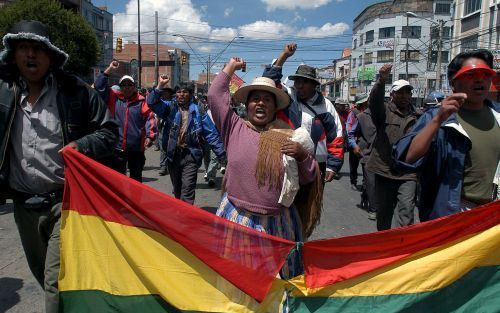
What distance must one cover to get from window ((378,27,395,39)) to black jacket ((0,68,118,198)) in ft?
243

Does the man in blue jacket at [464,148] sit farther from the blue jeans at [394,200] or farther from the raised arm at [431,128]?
the blue jeans at [394,200]

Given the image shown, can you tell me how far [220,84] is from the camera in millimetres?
2988

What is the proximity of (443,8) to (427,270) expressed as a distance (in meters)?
77.1

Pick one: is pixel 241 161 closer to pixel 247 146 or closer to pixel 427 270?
pixel 247 146

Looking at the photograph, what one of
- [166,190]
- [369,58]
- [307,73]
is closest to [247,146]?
[307,73]

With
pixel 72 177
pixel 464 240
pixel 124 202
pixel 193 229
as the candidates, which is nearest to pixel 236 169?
pixel 193 229

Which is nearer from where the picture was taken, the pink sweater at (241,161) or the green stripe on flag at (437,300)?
the green stripe on flag at (437,300)

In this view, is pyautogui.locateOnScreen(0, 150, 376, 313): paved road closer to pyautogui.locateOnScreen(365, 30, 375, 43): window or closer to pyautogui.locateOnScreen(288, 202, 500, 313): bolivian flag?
pyautogui.locateOnScreen(288, 202, 500, 313): bolivian flag

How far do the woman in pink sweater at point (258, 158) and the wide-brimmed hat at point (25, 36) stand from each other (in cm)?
105

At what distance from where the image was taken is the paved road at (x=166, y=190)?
3969 mm

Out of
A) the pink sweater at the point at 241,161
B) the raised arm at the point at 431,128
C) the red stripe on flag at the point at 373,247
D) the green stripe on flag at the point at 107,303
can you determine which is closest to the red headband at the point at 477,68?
the raised arm at the point at 431,128

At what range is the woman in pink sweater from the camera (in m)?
2.85

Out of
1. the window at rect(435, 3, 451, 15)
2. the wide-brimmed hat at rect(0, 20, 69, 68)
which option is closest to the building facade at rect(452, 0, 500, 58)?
the window at rect(435, 3, 451, 15)

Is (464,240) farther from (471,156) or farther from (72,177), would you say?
(72,177)
